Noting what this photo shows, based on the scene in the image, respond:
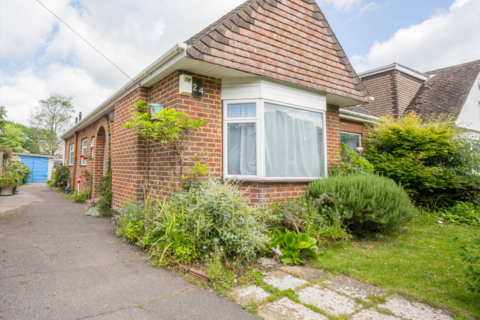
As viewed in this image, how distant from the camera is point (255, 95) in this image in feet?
16.2

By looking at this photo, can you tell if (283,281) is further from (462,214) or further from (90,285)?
(462,214)

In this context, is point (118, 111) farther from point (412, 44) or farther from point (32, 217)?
point (412, 44)

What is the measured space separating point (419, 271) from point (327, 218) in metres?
1.48

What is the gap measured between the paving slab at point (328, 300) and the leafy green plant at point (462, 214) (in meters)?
5.11

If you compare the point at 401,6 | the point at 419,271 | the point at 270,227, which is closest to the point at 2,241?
Result: the point at 270,227

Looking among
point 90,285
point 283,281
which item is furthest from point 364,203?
point 90,285

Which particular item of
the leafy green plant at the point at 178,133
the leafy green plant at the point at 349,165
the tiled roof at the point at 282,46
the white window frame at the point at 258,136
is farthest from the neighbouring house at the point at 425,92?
the leafy green plant at the point at 178,133

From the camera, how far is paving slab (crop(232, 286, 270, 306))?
8.30 ft

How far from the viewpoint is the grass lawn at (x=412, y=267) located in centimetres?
256

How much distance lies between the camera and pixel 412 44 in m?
13.7

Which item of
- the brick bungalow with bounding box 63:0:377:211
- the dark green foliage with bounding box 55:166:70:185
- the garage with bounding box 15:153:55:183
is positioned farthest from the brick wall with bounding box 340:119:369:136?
the garage with bounding box 15:153:55:183

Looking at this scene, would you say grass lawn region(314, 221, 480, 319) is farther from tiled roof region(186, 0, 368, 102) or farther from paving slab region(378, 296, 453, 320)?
tiled roof region(186, 0, 368, 102)

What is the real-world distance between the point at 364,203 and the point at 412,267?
1191 mm

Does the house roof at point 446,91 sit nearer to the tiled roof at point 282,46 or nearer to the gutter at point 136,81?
the tiled roof at point 282,46
